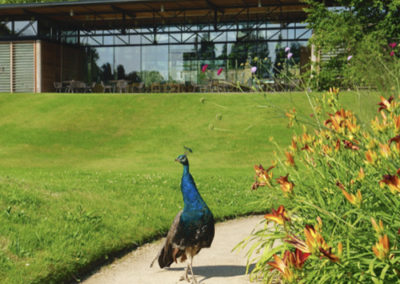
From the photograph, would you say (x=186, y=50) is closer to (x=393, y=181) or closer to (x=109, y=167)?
(x=109, y=167)

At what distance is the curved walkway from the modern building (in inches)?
975

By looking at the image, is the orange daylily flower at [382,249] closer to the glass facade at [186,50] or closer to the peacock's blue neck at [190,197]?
the peacock's blue neck at [190,197]

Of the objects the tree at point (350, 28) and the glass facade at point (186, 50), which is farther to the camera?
the glass facade at point (186, 50)

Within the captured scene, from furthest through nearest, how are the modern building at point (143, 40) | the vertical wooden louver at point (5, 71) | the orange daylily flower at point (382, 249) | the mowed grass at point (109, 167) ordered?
the vertical wooden louver at point (5, 71)
the modern building at point (143, 40)
the mowed grass at point (109, 167)
the orange daylily flower at point (382, 249)

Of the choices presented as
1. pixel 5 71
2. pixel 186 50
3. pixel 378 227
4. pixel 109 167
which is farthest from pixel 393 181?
pixel 5 71

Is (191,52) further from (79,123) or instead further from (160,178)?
(160,178)

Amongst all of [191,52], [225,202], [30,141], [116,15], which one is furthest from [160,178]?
[116,15]

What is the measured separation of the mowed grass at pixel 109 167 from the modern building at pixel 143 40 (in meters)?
7.40

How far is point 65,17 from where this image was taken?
33.4 metres

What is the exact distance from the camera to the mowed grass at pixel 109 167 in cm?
599

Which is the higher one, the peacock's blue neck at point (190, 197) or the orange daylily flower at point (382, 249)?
the orange daylily flower at point (382, 249)

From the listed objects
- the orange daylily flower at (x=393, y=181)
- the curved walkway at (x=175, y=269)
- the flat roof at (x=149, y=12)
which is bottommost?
the curved walkway at (x=175, y=269)

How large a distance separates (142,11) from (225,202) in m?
25.5

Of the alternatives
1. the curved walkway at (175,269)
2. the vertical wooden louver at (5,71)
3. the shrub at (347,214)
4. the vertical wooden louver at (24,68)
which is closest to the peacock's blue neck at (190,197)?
the curved walkway at (175,269)
